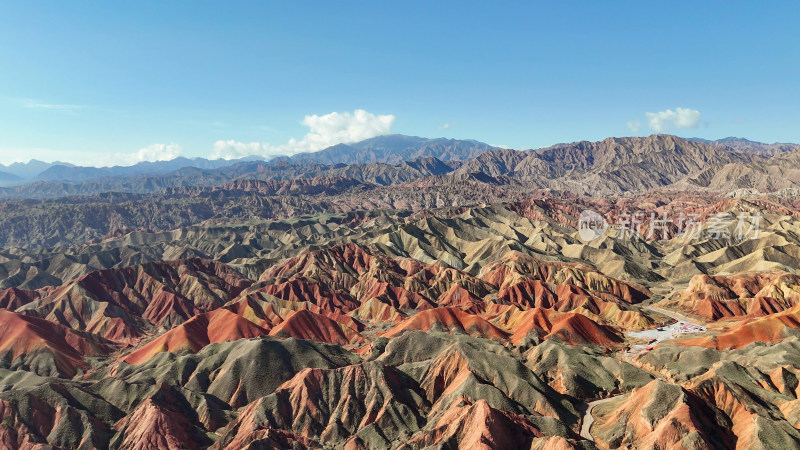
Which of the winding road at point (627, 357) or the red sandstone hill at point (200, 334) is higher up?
the red sandstone hill at point (200, 334)

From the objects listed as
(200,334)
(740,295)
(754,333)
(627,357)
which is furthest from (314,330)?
(740,295)

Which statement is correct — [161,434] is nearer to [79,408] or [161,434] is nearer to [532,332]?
[79,408]

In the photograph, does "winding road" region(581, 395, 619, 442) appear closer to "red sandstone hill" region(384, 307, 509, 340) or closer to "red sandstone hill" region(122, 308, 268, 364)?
"red sandstone hill" region(384, 307, 509, 340)

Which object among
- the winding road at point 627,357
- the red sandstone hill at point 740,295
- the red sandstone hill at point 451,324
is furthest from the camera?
the red sandstone hill at point 740,295

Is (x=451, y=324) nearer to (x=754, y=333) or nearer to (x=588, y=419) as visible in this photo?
(x=588, y=419)

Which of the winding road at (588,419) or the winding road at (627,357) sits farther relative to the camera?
the winding road at (627,357)

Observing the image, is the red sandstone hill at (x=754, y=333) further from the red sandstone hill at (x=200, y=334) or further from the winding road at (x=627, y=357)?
the red sandstone hill at (x=200, y=334)

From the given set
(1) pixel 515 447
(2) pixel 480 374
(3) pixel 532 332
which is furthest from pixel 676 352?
(1) pixel 515 447

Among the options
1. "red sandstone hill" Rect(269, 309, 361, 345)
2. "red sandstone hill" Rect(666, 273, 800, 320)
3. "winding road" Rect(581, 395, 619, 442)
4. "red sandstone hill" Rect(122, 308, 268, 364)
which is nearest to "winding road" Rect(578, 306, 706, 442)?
"winding road" Rect(581, 395, 619, 442)

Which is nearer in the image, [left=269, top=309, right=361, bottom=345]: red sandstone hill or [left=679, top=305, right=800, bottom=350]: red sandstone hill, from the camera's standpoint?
[left=679, top=305, right=800, bottom=350]: red sandstone hill

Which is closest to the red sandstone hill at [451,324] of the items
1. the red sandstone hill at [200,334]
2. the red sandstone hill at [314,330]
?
the red sandstone hill at [314,330]

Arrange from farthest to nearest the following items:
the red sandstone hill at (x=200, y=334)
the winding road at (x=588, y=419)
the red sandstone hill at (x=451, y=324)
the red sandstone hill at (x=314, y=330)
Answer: the red sandstone hill at (x=451, y=324) < the red sandstone hill at (x=314, y=330) < the red sandstone hill at (x=200, y=334) < the winding road at (x=588, y=419)
